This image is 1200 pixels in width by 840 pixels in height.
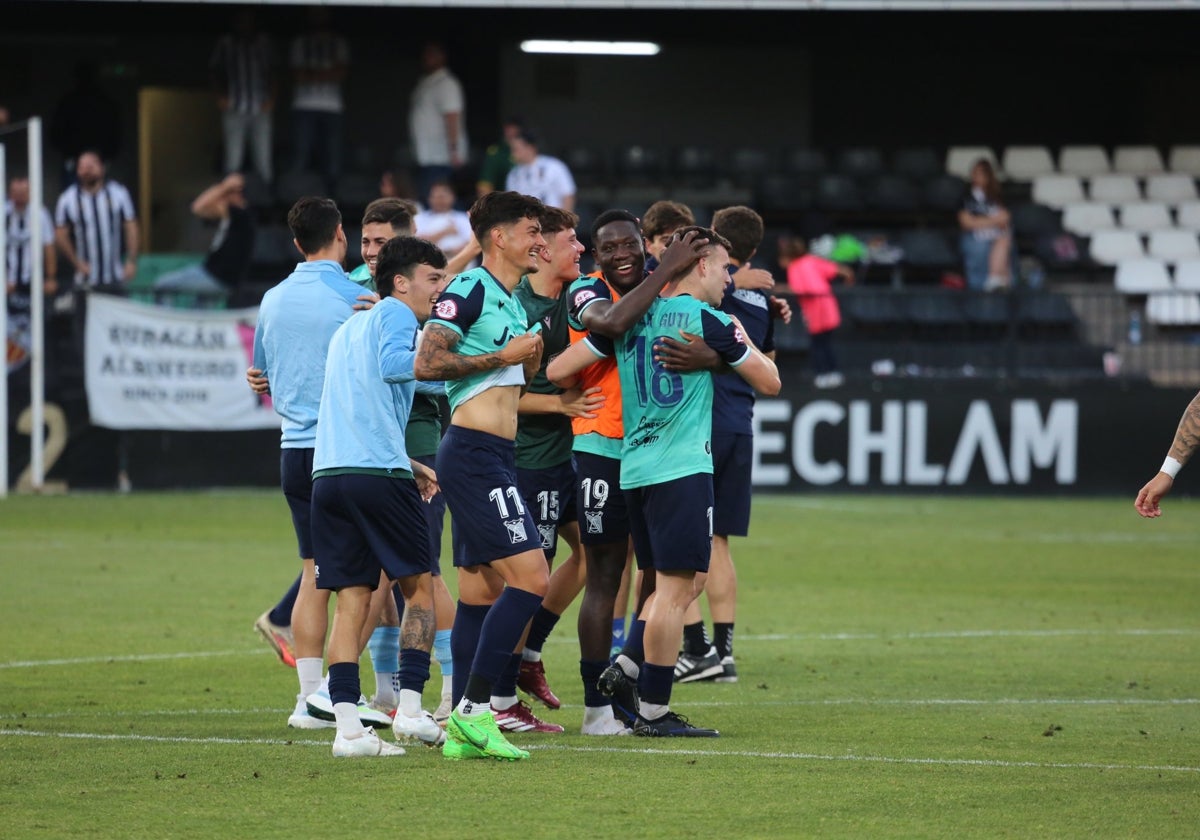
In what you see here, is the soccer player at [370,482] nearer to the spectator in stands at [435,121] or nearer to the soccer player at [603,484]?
the soccer player at [603,484]

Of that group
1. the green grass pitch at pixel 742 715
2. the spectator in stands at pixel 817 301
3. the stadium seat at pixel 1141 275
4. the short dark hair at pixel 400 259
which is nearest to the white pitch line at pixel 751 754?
the green grass pitch at pixel 742 715

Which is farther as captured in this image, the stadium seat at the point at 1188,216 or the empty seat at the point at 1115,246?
the stadium seat at the point at 1188,216

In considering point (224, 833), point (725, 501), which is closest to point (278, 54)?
point (725, 501)

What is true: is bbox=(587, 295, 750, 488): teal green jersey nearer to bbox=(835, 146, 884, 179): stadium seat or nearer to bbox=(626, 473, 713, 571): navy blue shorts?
bbox=(626, 473, 713, 571): navy blue shorts

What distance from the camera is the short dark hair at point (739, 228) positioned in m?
9.55

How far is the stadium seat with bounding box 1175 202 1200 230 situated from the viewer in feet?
86.5

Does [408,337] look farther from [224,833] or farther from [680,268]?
[224,833]

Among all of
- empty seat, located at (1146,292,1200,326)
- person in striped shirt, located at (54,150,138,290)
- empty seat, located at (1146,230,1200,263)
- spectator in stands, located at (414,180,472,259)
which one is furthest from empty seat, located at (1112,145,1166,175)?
person in striped shirt, located at (54,150,138,290)

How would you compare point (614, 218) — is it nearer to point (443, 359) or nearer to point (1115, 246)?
point (443, 359)

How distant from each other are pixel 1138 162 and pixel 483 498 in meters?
22.8

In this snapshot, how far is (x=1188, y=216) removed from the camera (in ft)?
86.9

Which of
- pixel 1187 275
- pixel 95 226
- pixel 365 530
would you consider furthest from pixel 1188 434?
pixel 1187 275

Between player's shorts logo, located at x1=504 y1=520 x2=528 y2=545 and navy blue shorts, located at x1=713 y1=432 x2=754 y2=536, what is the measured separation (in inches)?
104

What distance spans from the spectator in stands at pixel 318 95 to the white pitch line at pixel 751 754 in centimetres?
1680
